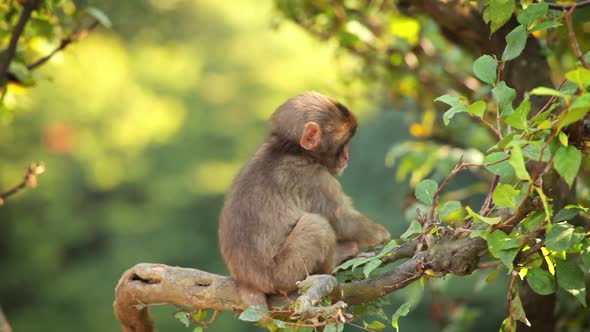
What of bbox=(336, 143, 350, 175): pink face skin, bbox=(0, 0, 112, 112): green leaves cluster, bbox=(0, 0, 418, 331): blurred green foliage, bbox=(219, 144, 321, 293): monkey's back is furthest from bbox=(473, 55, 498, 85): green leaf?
bbox=(0, 0, 418, 331): blurred green foliage

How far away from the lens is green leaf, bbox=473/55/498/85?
2.12 m

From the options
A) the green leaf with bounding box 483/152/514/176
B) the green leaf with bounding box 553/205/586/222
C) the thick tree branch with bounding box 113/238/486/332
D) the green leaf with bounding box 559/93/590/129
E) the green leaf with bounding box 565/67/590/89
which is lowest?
the thick tree branch with bounding box 113/238/486/332

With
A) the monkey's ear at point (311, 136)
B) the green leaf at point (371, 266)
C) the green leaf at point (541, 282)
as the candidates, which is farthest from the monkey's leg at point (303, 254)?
the green leaf at point (541, 282)

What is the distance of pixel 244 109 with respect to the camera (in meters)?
10.4

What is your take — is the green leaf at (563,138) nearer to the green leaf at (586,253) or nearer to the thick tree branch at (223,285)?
the green leaf at (586,253)

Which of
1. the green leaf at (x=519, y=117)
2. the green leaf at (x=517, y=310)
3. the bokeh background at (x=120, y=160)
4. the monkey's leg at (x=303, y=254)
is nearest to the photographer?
the green leaf at (x=519, y=117)

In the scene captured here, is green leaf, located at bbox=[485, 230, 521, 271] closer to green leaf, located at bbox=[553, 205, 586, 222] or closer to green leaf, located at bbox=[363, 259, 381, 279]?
green leaf, located at bbox=[553, 205, 586, 222]

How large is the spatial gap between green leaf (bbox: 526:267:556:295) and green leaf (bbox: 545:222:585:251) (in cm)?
17

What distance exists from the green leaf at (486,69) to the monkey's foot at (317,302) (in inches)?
27.6

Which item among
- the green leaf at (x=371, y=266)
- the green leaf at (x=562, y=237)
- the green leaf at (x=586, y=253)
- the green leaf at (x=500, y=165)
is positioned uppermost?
the green leaf at (x=500, y=165)

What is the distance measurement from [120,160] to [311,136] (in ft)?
23.8

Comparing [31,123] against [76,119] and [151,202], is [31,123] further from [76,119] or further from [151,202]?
[151,202]

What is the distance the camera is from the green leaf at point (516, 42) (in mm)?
2107

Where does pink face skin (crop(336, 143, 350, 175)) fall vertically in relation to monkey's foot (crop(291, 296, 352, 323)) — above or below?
below
